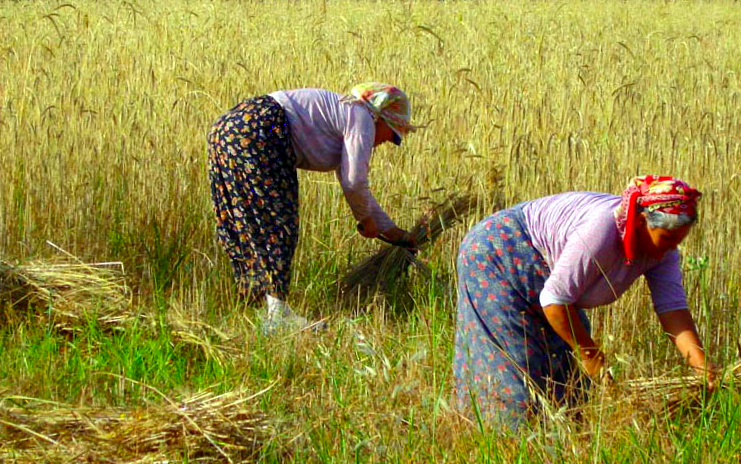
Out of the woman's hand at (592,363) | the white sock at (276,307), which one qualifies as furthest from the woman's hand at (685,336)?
the white sock at (276,307)

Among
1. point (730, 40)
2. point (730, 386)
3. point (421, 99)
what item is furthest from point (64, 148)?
point (730, 40)

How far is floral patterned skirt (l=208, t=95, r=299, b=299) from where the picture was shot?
3.62m

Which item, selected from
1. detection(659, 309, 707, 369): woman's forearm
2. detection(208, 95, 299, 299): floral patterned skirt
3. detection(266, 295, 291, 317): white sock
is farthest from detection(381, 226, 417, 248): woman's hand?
detection(659, 309, 707, 369): woman's forearm

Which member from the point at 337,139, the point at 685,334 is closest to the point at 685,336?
the point at 685,334

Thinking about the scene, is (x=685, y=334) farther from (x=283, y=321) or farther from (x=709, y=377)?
(x=283, y=321)

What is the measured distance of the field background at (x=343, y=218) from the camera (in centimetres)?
254

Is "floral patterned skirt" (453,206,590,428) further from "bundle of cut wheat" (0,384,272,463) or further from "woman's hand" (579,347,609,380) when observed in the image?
"bundle of cut wheat" (0,384,272,463)

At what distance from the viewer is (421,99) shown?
5.52 metres

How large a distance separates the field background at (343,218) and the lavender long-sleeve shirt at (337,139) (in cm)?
33

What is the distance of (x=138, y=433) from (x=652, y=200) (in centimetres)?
138

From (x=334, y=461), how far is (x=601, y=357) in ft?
2.65

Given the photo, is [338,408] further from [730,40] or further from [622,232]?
[730,40]

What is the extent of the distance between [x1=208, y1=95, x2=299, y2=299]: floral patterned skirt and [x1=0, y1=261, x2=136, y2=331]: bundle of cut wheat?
483mm

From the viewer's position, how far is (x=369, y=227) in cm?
373
